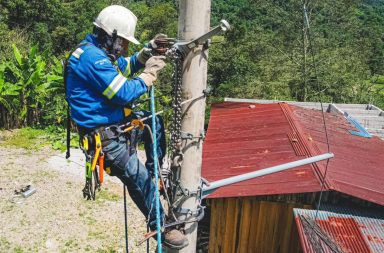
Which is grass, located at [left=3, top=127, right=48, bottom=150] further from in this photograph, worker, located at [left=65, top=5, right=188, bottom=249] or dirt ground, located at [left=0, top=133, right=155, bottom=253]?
worker, located at [left=65, top=5, right=188, bottom=249]

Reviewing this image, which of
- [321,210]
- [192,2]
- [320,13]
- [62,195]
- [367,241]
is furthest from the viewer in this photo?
[320,13]

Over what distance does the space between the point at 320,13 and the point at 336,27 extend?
261 cm

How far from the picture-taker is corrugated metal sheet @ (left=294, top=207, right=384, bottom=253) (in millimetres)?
4082

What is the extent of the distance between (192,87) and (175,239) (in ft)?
3.66

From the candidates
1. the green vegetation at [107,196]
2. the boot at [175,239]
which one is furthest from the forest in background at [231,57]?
the boot at [175,239]

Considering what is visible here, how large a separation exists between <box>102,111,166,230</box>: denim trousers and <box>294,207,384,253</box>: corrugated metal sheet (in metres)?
1.65

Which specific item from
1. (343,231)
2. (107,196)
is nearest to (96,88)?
(343,231)

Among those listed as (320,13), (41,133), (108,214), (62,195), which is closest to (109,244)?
(108,214)

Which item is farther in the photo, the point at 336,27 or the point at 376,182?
the point at 336,27

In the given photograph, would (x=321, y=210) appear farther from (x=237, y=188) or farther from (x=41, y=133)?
(x=41, y=133)

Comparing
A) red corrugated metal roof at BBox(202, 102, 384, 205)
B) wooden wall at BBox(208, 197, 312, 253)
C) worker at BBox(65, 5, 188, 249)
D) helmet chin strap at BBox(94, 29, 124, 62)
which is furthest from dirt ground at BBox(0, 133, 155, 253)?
helmet chin strap at BBox(94, 29, 124, 62)

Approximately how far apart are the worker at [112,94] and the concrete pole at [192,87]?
0.39 m

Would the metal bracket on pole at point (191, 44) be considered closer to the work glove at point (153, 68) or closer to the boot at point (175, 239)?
the work glove at point (153, 68)

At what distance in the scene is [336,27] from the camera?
31.4 meters
